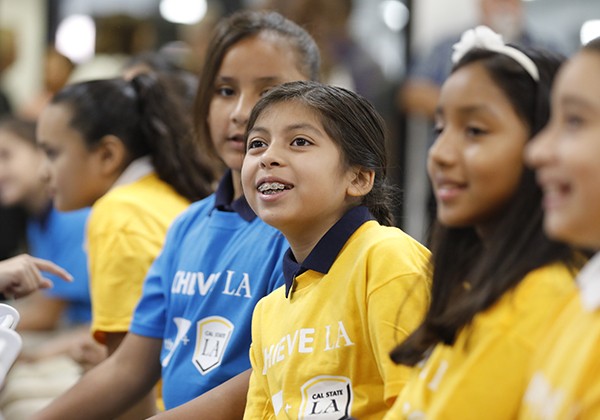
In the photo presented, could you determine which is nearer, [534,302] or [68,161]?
[534,302]

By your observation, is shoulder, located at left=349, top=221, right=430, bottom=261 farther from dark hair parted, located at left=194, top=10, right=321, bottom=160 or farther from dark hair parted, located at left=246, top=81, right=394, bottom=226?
dark hair parted, located at left=194, top=10, right=321, bottom=160

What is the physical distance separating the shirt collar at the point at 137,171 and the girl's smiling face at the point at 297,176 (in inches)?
30.9

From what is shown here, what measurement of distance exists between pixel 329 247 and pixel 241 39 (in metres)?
0.58

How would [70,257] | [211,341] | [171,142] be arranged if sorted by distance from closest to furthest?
[211,341]
[171,142]
[70,257]

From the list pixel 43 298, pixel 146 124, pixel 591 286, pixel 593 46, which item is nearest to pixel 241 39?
pixel 146 124

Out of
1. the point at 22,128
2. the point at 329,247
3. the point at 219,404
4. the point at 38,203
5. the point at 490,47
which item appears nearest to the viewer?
the point at 490,47

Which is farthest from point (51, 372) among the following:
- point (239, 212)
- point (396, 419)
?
point (396, 419)

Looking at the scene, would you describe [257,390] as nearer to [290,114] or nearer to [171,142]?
[290,114]

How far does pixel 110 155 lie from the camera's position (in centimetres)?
239

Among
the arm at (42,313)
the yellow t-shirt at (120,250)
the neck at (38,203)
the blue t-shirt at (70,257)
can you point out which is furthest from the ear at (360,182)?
the neck at (38,203)

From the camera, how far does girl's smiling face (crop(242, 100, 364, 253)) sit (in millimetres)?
1539

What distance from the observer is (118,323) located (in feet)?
7.04

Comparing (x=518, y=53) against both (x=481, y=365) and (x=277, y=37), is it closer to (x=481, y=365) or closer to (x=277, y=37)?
(x=481, y=365)

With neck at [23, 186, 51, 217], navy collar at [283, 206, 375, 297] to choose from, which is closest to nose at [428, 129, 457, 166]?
navy collar at [283, 206, 375, 297]
